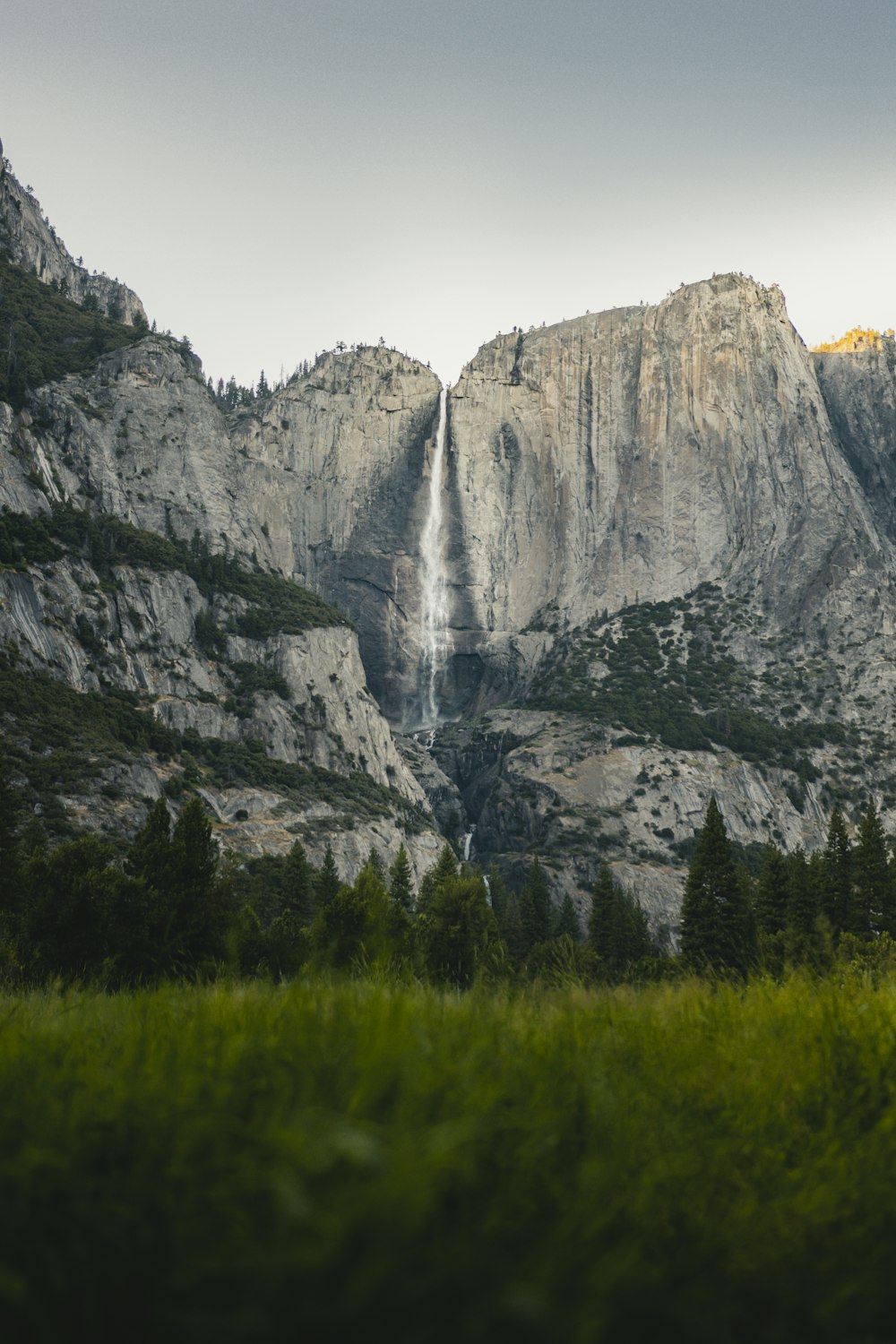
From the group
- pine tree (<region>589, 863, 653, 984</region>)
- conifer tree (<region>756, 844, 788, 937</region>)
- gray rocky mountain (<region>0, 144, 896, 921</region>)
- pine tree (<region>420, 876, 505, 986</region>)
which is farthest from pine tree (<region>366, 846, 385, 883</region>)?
pine tree (<region>420, 876, 505, 986</region>)

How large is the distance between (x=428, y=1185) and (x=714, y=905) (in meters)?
58.3

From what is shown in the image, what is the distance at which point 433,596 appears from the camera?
16288cm

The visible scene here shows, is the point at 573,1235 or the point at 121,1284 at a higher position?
the point at 573,1235

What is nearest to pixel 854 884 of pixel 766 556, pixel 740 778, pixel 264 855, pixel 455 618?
pixel 264 855

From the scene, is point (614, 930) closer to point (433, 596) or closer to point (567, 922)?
point (567, 922)

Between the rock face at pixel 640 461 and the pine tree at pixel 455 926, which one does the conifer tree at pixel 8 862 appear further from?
the rock face at pixel 640 461

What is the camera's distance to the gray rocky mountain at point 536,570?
108938mm

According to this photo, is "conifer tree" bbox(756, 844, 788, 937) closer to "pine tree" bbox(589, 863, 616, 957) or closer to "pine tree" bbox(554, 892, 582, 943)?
"pine tree" bbox(589, 863, 616, 957)

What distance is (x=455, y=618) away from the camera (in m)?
161

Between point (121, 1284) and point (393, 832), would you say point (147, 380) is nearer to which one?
point (393, 832)

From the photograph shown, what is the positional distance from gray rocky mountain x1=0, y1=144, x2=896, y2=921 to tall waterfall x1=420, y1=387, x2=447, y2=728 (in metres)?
1.14

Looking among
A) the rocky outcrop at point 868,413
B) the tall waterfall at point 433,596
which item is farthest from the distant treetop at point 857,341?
the tall waterfall at point 433,596

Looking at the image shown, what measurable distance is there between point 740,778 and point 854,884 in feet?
194

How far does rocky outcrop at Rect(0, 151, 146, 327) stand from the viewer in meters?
154
